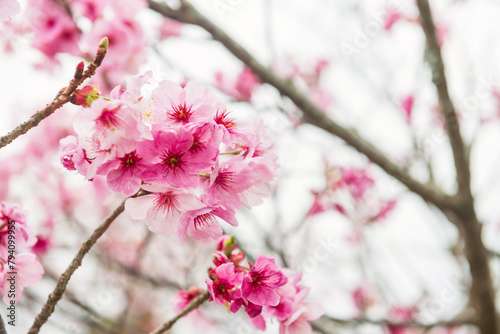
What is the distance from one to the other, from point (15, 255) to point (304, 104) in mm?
1371

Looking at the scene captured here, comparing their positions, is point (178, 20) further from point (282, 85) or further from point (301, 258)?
point (301, 258)

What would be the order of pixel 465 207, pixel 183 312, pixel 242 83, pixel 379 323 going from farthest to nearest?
pixel 242 83, pixel 465 207, pixel 379 323, pixel 183 312

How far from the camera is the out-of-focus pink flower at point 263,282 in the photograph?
83cm

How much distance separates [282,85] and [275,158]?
1010mm

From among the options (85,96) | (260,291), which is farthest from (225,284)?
(85,96)

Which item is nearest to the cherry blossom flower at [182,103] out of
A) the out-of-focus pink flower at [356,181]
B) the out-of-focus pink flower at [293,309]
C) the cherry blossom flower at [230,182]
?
the cherry blossom flower at [230,182]

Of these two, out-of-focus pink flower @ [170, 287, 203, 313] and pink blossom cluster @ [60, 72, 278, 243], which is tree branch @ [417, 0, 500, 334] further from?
out-of-focus pink flower @ [170, 287, 203, 313]

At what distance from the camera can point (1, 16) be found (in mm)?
902

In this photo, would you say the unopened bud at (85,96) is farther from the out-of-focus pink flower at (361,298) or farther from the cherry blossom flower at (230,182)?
the out-of-focus pink flower at (361,298)

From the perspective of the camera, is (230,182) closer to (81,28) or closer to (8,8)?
(8,8)

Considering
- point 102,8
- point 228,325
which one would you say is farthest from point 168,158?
point 228,325

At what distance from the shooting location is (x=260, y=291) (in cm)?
84

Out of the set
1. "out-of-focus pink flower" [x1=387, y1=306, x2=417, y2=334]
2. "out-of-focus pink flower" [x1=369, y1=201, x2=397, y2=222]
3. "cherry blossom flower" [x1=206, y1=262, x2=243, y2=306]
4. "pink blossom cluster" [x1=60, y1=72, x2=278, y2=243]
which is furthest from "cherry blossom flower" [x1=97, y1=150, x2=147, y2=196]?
"out-of-focus pink flower" [x1=387, y1=306, x2=417, y2=334]

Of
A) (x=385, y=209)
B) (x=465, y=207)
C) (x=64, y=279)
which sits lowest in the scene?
(x=385, y=209)
